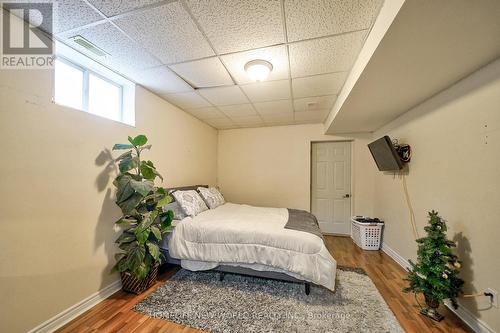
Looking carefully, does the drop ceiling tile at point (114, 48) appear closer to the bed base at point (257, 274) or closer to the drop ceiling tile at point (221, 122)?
the drop ceiling tile at point (221, 122)

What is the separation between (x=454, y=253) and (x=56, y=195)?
361 cm

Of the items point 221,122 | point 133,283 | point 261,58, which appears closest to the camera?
point 261,58

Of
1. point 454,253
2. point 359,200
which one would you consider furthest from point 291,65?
point 359,200

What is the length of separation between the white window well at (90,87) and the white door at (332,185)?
3627 mm

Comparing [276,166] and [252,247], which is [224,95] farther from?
[276,166]

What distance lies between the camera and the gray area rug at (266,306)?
1601 millimetres

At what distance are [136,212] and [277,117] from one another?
9.54 feet

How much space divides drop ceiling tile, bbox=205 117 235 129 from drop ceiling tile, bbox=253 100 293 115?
849 millimetres

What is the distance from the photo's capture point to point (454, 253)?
5.89 ft

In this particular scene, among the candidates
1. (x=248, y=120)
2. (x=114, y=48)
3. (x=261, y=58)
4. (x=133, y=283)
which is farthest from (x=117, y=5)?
(x=248, y=120)

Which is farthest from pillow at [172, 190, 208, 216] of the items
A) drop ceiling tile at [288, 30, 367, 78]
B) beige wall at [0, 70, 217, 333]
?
drop ceiling tile at [288, 30, 367, 78]

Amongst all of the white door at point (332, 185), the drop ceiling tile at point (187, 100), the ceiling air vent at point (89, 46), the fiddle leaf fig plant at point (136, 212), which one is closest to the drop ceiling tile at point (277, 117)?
the white door at point (332, 185)

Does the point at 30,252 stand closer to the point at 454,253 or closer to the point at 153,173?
the point at 153,173

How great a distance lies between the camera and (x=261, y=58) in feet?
6.18
